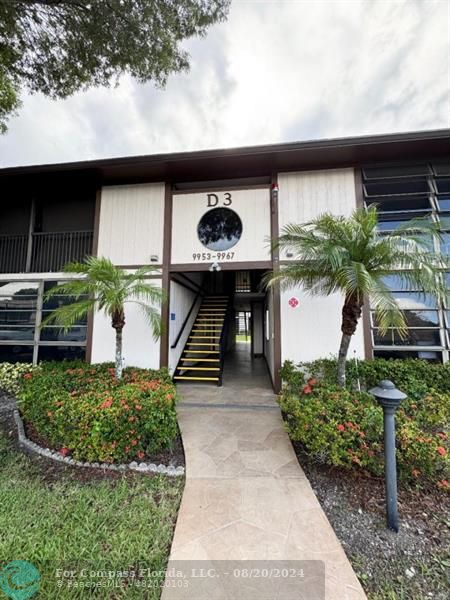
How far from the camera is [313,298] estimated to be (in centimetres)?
555

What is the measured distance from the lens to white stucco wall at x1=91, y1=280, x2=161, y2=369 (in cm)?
598

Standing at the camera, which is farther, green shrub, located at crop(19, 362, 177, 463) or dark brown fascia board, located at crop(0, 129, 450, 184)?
dark brown fascia board, located at crop(0, 129, 450, 184)

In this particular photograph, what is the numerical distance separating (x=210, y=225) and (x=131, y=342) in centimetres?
345

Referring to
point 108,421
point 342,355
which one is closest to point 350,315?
point 342,355

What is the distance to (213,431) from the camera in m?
3.90

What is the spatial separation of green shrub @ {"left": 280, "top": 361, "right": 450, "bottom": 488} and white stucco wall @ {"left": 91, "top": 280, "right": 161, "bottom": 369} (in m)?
3.58

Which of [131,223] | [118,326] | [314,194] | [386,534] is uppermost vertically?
[314,194]

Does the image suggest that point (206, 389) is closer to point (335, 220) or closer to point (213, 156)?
point (335, 220)

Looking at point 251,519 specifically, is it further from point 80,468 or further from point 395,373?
point 395,373

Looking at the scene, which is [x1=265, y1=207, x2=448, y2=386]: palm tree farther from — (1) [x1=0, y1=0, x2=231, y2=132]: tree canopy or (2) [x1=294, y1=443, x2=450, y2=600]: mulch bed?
(1) [x1=0, y1=0, x2=231, y2=132]: tree canopy

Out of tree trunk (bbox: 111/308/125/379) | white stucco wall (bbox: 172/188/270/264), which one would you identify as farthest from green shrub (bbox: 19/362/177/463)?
white stucco wall (bbox: 172/188/270/264)

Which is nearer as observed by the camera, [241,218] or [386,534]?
[386,534]

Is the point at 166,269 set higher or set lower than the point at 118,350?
higher

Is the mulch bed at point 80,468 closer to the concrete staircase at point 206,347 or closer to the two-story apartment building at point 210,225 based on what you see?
the two-story apartment building at point 210,225
